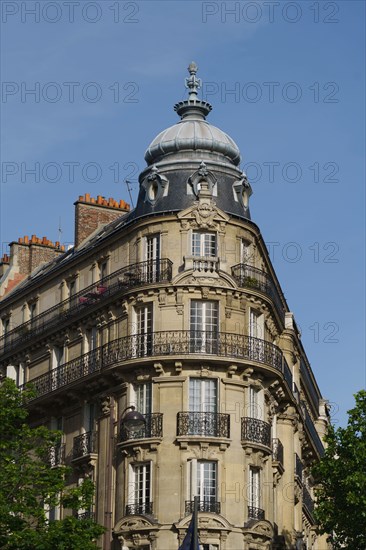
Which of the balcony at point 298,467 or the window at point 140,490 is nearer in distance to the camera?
the window at point 140,490

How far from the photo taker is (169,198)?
164 ft

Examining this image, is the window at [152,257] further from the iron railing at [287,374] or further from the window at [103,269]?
the iron railing at [287,374]

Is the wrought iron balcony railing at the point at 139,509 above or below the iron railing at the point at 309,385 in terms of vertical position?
below

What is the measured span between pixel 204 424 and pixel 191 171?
926 cm

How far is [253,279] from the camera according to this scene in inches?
1955

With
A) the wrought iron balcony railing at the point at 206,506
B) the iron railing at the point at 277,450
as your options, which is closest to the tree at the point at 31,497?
the wrought iron balcony railing at the point at 206,506

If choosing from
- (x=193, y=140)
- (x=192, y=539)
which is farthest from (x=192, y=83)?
(x=192, y=539)

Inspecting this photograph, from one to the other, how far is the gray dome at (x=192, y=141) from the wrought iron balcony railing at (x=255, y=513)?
12.9 meters

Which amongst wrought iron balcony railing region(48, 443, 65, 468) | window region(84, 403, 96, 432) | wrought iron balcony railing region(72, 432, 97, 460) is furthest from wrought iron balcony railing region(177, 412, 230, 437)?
wrought iron balcony railing region(48, 443, 65, 468)

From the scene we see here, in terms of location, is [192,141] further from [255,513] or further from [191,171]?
[255,513]

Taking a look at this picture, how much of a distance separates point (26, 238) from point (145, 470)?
2026cm

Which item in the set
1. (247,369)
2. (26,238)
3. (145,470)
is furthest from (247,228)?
(26,238)

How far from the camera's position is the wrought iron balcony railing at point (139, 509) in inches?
1828

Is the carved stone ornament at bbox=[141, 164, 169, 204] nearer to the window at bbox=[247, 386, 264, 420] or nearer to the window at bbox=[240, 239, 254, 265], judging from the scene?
the window at bbox=[240, 239, 254, 265]
